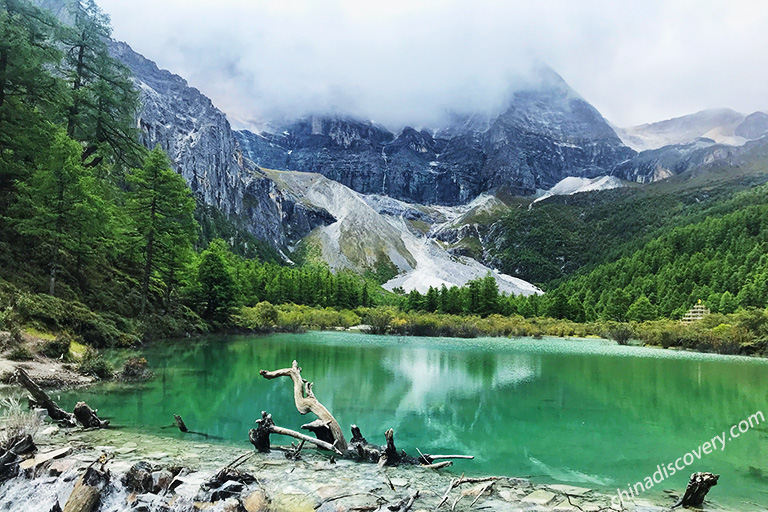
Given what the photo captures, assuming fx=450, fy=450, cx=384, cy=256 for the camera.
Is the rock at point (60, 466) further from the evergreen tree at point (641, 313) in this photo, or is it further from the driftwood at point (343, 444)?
the evergreen tree at point (641, 313)

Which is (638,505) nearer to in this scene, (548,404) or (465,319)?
(548,404)

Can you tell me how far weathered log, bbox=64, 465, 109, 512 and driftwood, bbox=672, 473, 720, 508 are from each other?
9.15 metres

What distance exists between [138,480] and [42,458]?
6.02 feet

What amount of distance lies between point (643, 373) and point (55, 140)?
119ft

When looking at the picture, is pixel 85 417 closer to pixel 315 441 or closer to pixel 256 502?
pixel 315 441

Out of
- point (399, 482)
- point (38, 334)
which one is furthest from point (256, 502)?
point (38, 334)

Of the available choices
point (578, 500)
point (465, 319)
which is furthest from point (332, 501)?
point (465, 319)

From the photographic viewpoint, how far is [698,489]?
24.9 ft

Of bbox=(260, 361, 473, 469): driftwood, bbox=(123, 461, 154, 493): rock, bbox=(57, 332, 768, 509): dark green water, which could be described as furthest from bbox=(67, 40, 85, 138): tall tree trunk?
bbox=(123, 461, 154, 493): rock

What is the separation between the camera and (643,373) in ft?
91.1

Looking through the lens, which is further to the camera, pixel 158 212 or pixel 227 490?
pixel 158 212

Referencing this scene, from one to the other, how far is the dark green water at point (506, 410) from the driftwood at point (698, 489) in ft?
2.75

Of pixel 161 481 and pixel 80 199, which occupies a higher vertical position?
pixel 80 199

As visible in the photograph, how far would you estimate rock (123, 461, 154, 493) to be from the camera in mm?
6805
